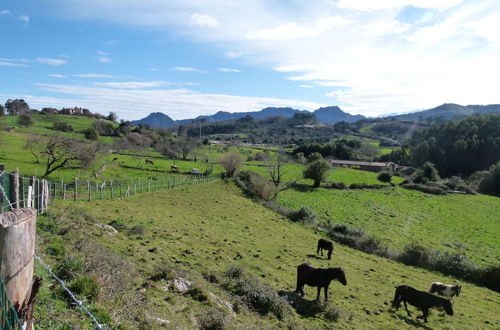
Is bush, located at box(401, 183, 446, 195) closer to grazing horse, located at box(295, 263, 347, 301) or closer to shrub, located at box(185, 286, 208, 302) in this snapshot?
grazing horse, located at box(295, 263, 347, 301)

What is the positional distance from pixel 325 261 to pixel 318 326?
→ 13361mm

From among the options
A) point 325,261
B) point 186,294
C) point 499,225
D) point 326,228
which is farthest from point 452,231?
point 186,294

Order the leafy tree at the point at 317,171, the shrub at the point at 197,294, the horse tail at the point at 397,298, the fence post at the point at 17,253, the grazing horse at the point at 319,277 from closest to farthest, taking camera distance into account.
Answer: the fence post at the point at 17,253 → the shrub at the point at 197,294 → the grazing horse at the point at 319,277 → the horse tail at the point at 397,298 → the leafy tree at the point at 317,171

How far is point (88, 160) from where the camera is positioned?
138 ft

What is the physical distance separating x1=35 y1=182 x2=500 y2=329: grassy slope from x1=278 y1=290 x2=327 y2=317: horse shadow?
56cm

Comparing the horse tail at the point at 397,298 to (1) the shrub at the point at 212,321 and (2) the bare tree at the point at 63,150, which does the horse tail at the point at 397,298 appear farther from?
(2) the bare tree at the point at 63,150

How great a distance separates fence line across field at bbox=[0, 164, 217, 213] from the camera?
1324 centimetres

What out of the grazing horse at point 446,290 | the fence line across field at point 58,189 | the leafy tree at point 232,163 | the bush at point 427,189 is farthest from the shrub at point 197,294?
the bush at point 427,189

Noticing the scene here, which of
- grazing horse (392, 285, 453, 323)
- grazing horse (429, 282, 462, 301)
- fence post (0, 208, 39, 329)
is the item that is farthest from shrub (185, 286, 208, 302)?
grazing horse (429, 282, 462, 301)

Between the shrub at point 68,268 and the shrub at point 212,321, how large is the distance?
3943 millimetres

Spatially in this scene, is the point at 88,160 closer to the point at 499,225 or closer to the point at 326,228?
the point at 326,228

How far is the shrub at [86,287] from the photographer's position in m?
8.79

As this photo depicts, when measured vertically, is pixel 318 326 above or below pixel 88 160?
below

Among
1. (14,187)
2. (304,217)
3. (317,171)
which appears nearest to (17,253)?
(14,187)
